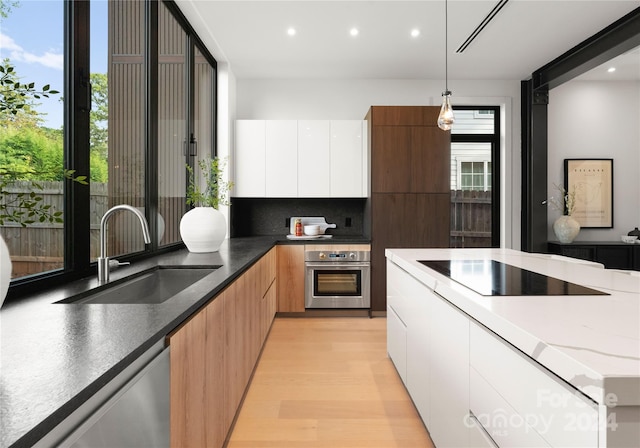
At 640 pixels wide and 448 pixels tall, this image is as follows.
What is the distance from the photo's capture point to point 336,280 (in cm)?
383

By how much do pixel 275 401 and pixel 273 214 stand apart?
8.55 feet

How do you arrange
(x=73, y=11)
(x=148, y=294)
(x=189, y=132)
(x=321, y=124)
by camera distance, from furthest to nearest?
1. (x=321, y=124)
2. (x=189, y=132)
3. (x=148, y=294)
4. (x=73, y=11)

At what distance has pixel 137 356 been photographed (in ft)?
2.62

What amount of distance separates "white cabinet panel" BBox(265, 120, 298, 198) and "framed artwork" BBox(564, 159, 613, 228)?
330 cm

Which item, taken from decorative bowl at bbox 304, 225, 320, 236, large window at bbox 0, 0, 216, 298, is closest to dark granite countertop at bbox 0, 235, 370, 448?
large window at bbox 0, 0, 216, 298

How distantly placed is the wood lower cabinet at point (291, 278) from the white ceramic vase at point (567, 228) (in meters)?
2.99

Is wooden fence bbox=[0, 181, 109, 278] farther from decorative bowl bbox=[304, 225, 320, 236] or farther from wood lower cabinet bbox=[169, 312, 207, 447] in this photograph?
decorative bowl bbox=[304, 225, 320, 236]

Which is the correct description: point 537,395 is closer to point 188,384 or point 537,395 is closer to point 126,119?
point 188,384

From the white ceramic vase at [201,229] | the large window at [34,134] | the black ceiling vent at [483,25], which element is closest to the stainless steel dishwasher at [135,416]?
the large window at [34,134]

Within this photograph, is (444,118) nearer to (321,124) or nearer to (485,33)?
(485,33)

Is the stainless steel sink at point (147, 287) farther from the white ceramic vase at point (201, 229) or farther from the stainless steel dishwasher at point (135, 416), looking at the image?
the stainless steel dishwasher at point (135, 416)

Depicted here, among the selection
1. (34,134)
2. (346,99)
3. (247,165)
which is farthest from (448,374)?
(346,99)

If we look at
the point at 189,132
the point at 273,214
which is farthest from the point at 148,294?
the point at 273,214

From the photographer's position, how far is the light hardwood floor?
179 centimetres
